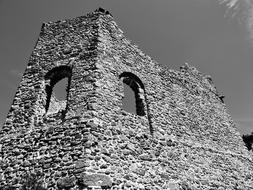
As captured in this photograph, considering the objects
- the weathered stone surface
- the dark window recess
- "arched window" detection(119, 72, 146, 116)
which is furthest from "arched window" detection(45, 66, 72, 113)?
the dark window recess

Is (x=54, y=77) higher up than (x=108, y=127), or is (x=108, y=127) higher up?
(x=54, y=77)

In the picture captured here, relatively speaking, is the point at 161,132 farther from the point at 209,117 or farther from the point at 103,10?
the point at 103,10

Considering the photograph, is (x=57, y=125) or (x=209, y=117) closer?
(x=57, y=125)

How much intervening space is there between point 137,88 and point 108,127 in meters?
2.73

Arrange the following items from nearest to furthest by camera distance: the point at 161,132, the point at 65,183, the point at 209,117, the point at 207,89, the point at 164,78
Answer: the point at 65,183, the point at 161,132, the point at 164,78, the point at 209,117, the point at 207,89

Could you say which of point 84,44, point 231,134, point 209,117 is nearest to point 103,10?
point 84,44

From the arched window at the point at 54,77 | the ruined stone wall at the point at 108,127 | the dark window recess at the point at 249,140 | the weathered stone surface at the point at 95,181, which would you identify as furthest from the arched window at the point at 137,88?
the dark window recess at the point at 249,140

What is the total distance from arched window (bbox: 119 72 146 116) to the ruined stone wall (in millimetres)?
38

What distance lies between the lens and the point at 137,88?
30.1ft

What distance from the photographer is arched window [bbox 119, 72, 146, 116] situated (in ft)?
28.6

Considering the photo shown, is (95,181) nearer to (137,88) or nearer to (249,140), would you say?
(137,88)

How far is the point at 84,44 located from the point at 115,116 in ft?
10.4

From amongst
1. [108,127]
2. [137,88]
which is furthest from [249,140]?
[108,127]

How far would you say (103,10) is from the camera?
10000 millimetres
